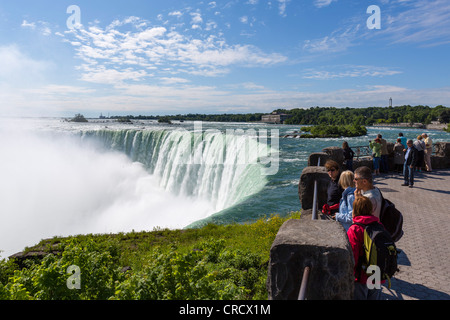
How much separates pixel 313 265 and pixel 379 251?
112 cm

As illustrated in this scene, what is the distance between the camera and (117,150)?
3075cm

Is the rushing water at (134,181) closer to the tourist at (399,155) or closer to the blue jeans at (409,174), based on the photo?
the blue jeans at (409,174)

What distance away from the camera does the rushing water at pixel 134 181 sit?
1748 centimetres

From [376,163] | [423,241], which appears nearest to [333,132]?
[376,163]

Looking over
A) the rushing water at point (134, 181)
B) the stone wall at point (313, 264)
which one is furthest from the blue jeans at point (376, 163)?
the stone wall at point (313, 264)

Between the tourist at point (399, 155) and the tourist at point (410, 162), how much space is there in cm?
248

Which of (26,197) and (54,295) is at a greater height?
(54,295)

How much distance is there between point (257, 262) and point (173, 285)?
9.18ft

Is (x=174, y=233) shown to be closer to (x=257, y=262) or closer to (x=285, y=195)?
(x=257, y=262)

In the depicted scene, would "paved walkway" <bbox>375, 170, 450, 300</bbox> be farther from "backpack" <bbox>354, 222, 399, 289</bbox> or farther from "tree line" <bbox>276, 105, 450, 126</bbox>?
"tree line" <bbox>276, 105, 450, 126</bbox>

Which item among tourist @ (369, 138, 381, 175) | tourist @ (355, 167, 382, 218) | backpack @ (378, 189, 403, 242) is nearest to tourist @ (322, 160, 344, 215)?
tourist @ (355, 167, 382, 218)

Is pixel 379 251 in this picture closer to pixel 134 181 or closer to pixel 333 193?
pixel 333 193
